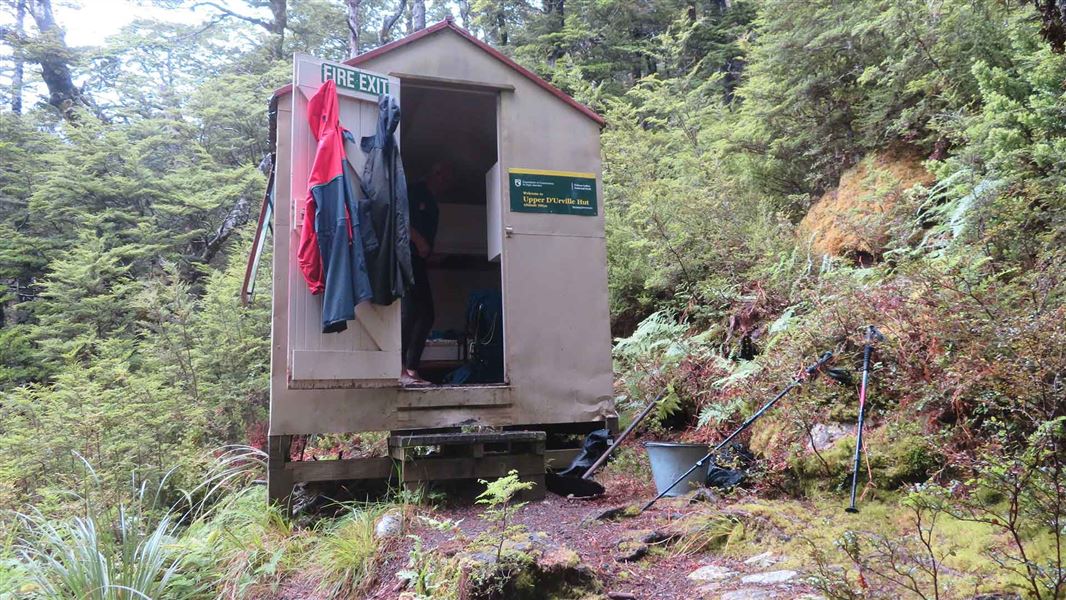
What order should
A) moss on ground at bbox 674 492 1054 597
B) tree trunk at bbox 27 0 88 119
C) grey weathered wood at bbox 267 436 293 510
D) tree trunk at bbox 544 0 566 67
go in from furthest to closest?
tree trunk at bbox 27 0 88 119 < tree trunk at bbox 544 0 566 67 < grey weathered wood at bbox 267 436 293 510 < moss on ground at bbox 674 492 1054 597

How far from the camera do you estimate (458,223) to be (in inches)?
330

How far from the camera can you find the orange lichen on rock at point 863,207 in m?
5.87

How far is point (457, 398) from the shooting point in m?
4.48

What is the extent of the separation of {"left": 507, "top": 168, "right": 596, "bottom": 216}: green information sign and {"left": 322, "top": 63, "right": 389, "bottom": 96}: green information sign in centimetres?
115

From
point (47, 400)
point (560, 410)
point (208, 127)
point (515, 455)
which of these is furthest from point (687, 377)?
point (208, 127)

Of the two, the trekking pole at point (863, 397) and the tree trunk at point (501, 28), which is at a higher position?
the tree trunk at point (501, 28)

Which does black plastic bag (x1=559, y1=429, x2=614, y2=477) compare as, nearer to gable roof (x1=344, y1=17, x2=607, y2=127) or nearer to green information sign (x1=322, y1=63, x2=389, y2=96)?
gable roof (x1=344, y1=17, x2=607, y2=127)

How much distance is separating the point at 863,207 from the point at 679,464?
3.83 meters

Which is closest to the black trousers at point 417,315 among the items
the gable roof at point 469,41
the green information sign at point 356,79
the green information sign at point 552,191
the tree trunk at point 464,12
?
the green information sign at point 552,191

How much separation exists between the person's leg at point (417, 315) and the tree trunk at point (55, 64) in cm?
1790

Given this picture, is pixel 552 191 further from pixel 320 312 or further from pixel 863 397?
pixel 863 397

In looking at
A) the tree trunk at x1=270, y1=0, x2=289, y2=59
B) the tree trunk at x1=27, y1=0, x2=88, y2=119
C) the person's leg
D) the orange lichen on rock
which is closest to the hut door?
the person's leg

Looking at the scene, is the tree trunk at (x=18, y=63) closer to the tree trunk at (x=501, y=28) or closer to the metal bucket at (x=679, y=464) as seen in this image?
the tree trunk at (x=501, y=28)

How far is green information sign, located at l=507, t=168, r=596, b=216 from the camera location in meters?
4.90
